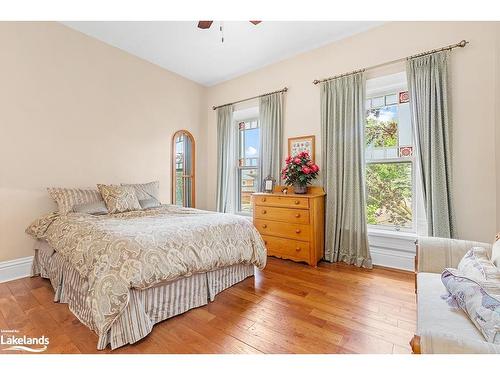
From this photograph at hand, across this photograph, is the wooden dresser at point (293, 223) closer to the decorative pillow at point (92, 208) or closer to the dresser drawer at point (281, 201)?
the dresser drawer at point (281, 201)

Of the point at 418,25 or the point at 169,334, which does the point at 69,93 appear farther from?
the point at 418,25

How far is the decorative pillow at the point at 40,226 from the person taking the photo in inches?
92.6

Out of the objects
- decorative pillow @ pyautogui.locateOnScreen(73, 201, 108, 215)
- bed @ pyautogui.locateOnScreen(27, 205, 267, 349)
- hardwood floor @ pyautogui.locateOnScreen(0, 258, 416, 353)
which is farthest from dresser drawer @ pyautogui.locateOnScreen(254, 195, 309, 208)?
decorative pillow @ pyautogui.locateOnScreen(73, 201, 108, 215)

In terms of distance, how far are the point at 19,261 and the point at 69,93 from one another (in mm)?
1975

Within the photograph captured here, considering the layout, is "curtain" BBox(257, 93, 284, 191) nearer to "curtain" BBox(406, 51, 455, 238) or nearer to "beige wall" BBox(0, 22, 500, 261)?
"beige wall" BBox(0, 22, 500, 261)

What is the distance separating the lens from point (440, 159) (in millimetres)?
2383

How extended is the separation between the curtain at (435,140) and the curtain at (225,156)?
8.96ft

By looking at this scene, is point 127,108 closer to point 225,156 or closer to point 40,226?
point 225,156

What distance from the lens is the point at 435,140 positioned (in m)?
2.40

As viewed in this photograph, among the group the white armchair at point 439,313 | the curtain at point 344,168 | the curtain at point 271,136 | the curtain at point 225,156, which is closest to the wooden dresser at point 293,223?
the curtain at point 344,168

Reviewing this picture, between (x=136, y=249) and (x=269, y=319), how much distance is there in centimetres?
108

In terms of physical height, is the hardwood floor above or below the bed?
below

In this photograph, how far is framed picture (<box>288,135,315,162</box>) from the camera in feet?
10.8

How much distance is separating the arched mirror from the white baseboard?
76.2 inches
